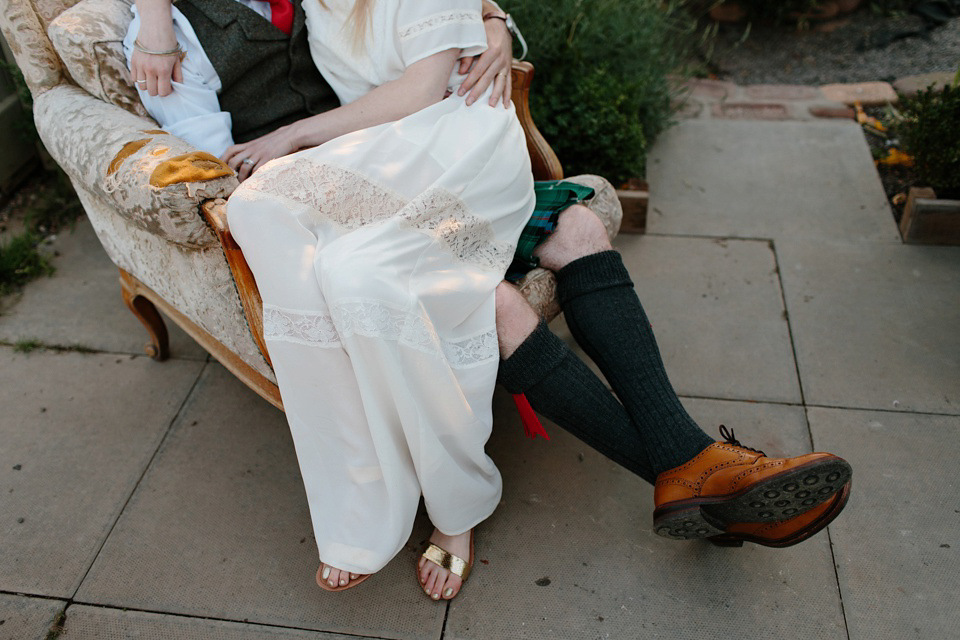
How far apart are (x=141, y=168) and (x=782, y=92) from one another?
9.21 feet

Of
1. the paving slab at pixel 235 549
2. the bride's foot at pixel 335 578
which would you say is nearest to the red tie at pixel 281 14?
the paving slab at pixel 235 549

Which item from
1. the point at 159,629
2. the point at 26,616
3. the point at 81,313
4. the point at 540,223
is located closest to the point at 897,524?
the point at 540,223

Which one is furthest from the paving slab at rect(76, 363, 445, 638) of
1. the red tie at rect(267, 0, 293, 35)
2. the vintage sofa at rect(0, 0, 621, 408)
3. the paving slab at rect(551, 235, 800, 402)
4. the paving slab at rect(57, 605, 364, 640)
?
the red tie at rect(267, 0, 293, 35)

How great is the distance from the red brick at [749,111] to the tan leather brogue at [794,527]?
2146mm

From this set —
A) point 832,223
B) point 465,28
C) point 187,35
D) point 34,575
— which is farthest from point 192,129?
point 832,223

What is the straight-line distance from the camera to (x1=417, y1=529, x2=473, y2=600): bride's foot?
1.52 meters

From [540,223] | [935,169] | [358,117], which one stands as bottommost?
[935,169]

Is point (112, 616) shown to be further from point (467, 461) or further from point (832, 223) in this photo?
point (832, 223)

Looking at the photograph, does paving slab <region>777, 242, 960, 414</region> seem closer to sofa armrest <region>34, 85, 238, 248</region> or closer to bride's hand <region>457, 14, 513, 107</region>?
bride's hand <region>457, 14, 513, 107</region>

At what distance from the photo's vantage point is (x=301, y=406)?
4.50 feet

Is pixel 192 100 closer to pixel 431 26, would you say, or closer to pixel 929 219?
pixel 431 26

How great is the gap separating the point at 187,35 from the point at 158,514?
1.09 metres

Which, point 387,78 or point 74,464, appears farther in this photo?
point 74,464

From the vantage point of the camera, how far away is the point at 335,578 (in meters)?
1.49
